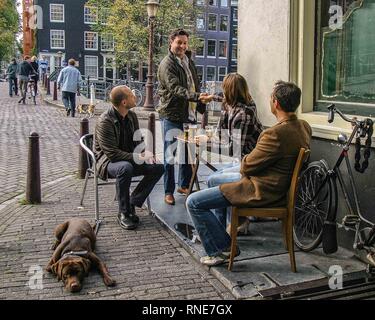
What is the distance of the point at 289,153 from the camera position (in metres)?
3.57

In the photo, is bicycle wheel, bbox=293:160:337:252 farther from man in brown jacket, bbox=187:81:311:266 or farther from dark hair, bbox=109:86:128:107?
dark hair, bbox=109:86:128:107

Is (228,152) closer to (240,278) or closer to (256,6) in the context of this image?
(240,278)

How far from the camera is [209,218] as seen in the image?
12.7 feet

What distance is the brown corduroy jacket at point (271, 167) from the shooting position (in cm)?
354

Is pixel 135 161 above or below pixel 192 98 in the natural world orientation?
below

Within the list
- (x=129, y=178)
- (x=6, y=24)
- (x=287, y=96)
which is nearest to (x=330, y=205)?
(x=287, y=96)

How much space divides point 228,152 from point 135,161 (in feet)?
3.55

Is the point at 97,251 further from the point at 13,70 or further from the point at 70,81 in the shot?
the point at 13,70

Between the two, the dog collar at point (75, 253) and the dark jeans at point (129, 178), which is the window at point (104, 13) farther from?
the dog collar at point (75, 253)

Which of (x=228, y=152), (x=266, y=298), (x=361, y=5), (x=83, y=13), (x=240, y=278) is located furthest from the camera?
(x=83, y=13)

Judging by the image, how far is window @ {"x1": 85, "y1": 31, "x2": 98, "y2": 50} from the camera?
52375 mm

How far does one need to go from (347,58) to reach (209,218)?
6.49 ft
